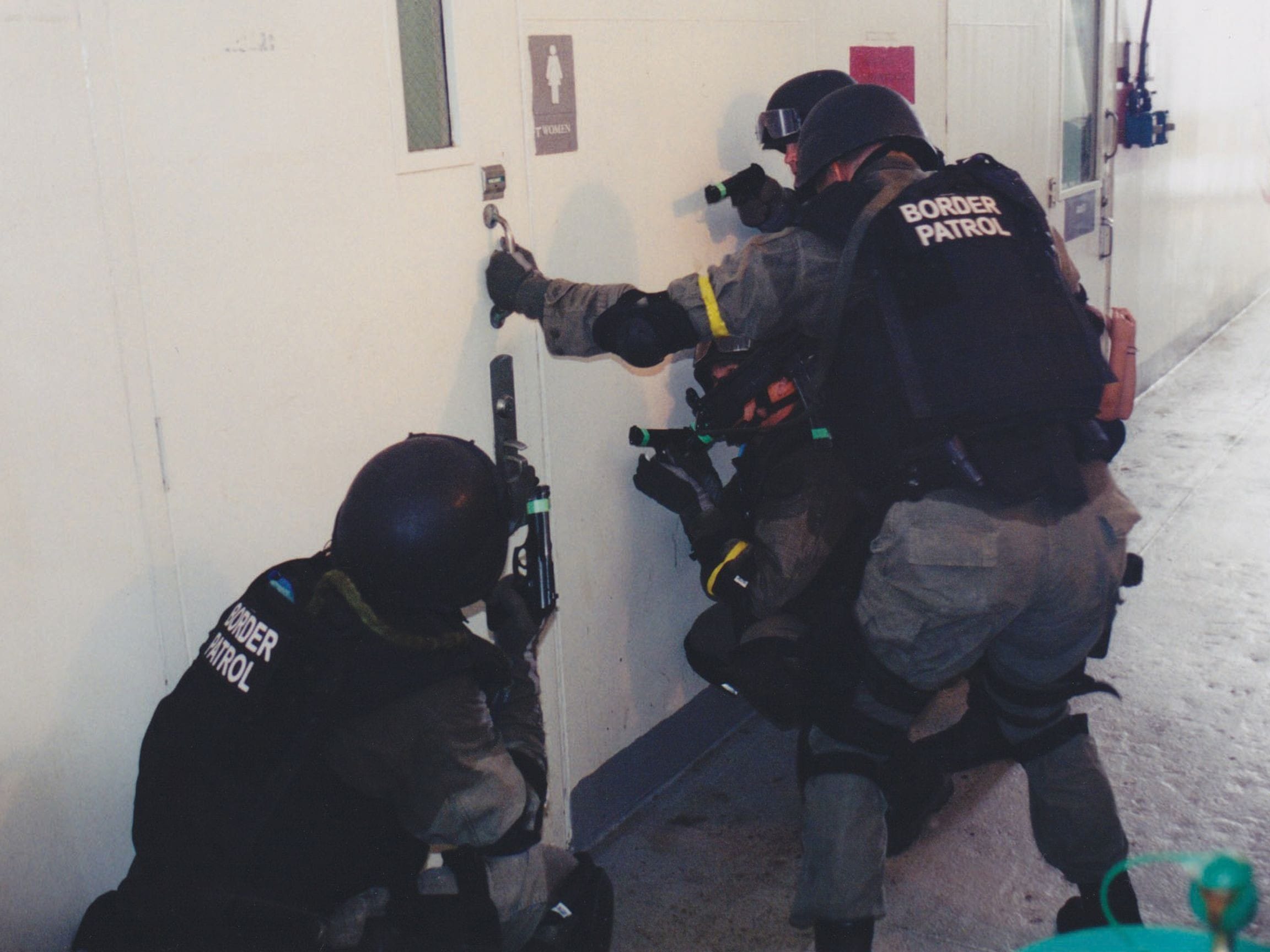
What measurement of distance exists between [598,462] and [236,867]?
1409mm

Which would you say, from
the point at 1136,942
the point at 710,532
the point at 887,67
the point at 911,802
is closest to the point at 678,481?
the point at 710,532

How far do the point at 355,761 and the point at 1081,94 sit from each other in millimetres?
5051

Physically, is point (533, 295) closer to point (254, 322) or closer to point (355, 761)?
point (254, 322)

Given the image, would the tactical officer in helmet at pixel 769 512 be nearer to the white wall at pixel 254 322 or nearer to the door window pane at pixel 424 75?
the white wall at pixel 254 322

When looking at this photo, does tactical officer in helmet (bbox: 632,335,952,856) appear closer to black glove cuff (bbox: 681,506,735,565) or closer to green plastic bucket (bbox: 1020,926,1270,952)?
black glove cuff (bbox: 681,506,735,565)

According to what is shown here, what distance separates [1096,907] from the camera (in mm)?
2535

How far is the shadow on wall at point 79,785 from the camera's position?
1752 millimetres

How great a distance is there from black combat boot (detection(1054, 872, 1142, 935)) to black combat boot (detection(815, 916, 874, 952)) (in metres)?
0.41

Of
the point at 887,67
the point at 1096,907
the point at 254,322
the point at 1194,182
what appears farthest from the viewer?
the point at 1194,182

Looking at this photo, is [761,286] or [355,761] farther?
[761,286]

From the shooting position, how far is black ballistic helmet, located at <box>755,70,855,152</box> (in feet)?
9.95

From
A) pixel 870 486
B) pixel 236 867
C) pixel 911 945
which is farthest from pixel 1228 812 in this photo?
pixel 236 867

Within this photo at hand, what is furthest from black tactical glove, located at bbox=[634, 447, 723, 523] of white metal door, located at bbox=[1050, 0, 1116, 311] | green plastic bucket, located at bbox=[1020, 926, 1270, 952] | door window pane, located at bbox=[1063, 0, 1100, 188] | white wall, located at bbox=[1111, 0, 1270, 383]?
white wall, located at bbox=[1111, 0, 1270, 383]

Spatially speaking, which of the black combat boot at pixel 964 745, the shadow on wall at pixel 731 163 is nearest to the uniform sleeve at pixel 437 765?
the black combat boot at pixel 964 745
